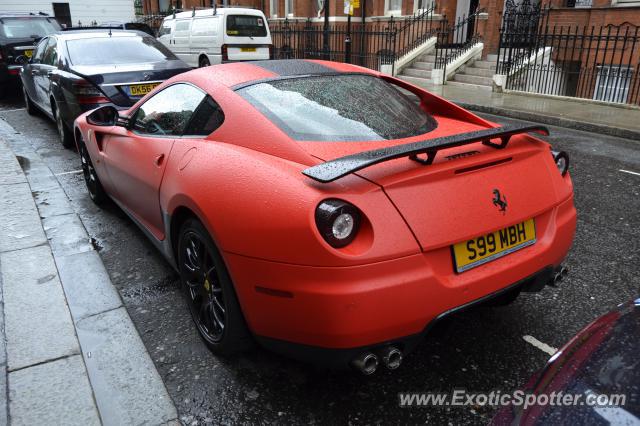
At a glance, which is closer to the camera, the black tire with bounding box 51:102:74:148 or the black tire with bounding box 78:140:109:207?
the black tire with bounding box 78:140:109:207

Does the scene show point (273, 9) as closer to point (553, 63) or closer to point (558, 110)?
point (553, 63)

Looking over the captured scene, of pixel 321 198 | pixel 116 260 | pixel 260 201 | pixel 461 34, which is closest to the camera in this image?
pixel 321 198

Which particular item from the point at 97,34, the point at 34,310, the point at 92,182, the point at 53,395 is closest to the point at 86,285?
the point at 34,310

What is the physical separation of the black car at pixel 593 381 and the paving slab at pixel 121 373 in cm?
161

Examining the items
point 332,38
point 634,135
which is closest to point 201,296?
point 634,135

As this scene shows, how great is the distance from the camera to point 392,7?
21.7m

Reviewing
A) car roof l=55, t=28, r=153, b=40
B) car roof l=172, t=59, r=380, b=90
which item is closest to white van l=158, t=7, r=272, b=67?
car roof l=55, t=28, r=153, b=40

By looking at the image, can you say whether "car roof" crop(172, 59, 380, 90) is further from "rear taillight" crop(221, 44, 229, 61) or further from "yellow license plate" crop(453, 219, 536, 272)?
"rear taillight" crop(221, 44, 229, 61)

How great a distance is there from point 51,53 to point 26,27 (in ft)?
19.8

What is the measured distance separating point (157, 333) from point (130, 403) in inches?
25.0

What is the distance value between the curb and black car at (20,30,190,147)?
7031 millimetres

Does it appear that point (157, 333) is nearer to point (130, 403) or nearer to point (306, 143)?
point (130, 403)

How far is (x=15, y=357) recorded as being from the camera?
274 centimetres

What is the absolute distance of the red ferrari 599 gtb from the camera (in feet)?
6.70
